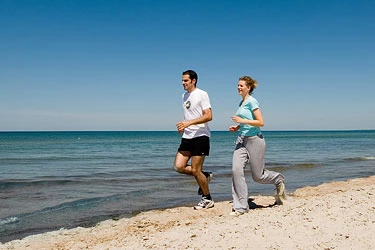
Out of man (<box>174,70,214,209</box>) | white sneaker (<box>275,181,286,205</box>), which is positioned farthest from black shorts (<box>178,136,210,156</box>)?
white sneaker (<box>275,181,286,205</box>)

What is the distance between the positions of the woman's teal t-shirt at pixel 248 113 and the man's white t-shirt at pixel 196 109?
0.57m

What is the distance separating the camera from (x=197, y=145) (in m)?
6.29

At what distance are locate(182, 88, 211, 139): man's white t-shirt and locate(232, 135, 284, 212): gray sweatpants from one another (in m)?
0.63

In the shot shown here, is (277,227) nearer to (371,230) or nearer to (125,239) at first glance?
(371,230)

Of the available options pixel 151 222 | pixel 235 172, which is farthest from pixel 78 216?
pixel 235 172

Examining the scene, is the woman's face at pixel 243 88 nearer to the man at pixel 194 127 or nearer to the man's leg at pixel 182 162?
the man at pixel 194 127

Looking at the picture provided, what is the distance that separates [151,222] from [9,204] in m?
4.91

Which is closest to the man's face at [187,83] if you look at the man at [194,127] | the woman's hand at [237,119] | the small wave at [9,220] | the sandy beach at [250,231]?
the man at [194,127]

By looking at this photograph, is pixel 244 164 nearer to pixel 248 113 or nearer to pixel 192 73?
pixel 248 113

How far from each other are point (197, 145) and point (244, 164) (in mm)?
815

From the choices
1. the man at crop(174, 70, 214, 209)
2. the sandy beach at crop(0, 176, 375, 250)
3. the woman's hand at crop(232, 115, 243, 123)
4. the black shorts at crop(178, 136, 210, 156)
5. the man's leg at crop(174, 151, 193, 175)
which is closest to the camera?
the sandy beach at crop(0, 176, 375, 250)

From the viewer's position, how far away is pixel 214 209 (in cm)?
662

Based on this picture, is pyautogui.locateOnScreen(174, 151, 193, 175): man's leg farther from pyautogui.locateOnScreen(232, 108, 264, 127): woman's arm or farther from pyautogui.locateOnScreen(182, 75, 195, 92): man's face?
pyautogui.locateOnScreen(232, 108, 264, 127): woman's arm

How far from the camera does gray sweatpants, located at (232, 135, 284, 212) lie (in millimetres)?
5848
